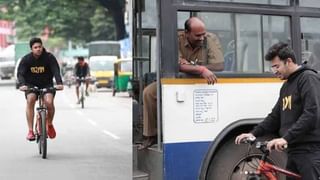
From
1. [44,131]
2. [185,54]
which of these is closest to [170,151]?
[185,54]

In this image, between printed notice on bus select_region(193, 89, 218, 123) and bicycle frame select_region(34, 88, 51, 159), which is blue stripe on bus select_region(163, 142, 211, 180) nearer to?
printed notice on bus select_region(193, 89, 218, 123)

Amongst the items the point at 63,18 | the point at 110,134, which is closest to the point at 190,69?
the point at 110,134

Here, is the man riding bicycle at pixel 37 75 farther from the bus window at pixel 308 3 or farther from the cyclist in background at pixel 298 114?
the cyclist in background at pixel 298 114

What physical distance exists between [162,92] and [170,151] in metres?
0.56

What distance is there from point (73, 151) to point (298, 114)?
6866 millimetres

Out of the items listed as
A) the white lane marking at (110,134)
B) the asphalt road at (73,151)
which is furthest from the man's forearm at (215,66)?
the white lane marking at (110,134)

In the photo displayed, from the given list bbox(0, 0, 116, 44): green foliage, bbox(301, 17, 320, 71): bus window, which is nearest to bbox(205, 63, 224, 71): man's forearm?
bbox(301, 17, 320, 71): bus window

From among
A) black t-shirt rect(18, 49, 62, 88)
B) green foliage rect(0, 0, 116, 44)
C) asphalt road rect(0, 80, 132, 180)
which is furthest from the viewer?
green foliage rect(0, 0, 116, 44)

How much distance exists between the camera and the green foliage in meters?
47.5

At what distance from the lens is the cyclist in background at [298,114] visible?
14.6ft

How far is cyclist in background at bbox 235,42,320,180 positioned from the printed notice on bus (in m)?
0.92

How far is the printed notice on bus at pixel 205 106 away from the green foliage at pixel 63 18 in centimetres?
3979

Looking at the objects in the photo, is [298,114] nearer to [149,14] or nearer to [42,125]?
[149,14]

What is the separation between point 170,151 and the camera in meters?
Answer: 5.56
